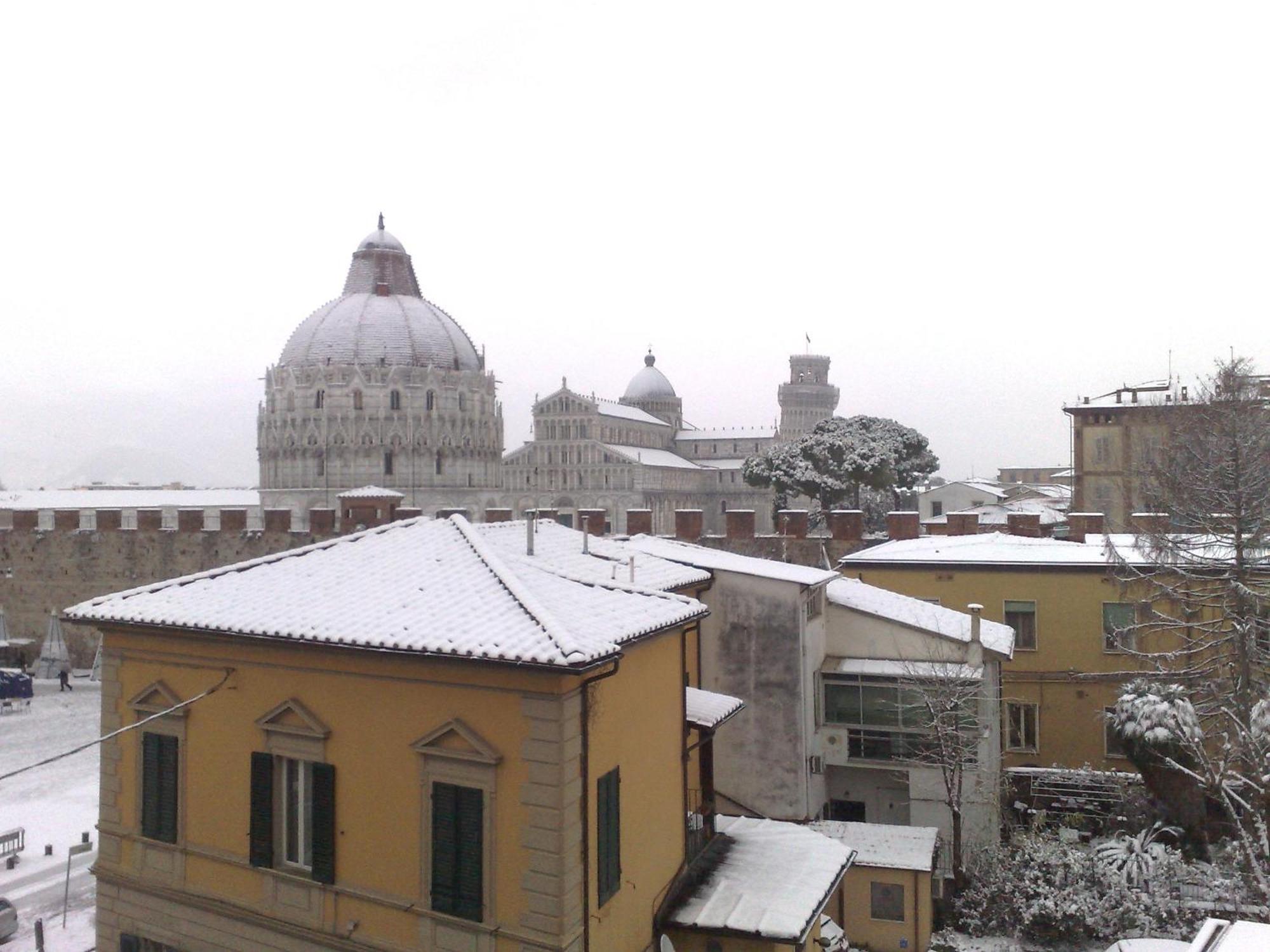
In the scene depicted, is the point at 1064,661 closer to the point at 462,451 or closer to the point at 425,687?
the point at 425,687

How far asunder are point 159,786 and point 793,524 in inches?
647

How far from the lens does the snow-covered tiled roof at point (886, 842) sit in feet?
40.6

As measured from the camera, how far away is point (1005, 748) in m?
18.0

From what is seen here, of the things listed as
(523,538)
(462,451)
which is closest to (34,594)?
(523,538)

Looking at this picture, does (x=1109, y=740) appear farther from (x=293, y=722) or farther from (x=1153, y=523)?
(x=293, y=722)

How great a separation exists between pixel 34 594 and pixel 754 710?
26374 millimetres

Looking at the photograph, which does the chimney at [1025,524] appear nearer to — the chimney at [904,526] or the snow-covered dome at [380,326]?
the chimney at [904,526]

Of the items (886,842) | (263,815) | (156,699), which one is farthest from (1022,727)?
(156,699)

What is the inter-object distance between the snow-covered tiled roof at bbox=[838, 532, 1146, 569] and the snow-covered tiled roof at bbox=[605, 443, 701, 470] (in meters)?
70.5

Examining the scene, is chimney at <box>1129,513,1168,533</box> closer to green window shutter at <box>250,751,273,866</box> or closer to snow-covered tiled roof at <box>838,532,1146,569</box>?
snow-covered tiled roof at <box>838,532,1146,569</box>

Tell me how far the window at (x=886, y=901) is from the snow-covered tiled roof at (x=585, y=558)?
15.2 feet

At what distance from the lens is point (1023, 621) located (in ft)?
60.6

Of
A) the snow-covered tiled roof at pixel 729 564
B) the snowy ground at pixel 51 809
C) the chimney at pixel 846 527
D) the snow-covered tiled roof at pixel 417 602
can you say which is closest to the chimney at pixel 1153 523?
the chimney at pixel 846 527

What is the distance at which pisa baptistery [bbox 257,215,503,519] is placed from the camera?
61156mm
